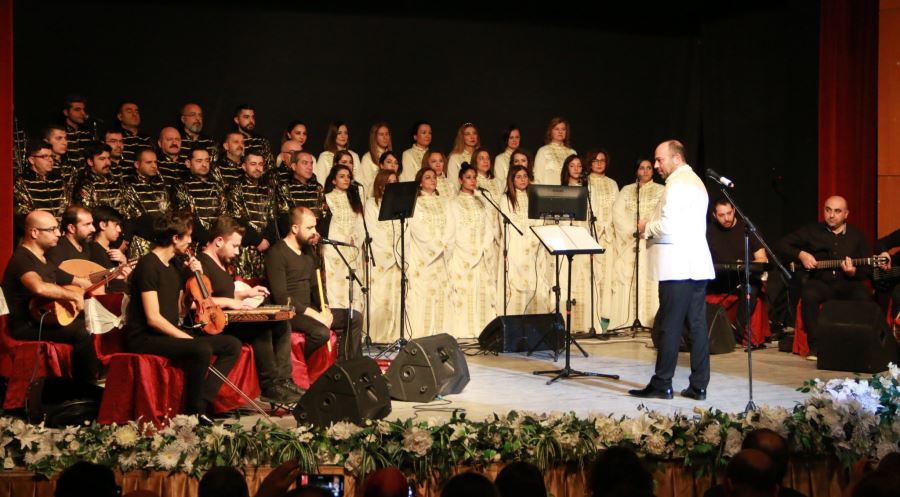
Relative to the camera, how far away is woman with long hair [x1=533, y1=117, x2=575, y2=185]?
38.9ft

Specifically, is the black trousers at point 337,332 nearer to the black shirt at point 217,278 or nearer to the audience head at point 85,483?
the black shirt at point 217,278

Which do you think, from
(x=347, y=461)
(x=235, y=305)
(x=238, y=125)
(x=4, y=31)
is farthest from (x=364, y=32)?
(x=347, y=461)

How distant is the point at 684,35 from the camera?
13.3m

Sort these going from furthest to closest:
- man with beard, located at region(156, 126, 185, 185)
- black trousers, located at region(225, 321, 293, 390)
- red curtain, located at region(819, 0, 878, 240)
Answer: red curtain, located at region(819, 0, 878, 240) → man with beard, located at region(156, 126, 185, 185) → black trousers, located at region(225, 321, 293, 390)

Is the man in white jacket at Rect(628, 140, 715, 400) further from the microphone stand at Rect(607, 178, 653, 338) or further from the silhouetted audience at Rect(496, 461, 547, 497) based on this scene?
the microphone stand at Rect(607, 178, 653, 338)

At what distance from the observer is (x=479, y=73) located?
40.9ft

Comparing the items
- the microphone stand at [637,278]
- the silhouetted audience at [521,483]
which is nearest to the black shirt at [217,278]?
the silhouetted audience at [521,483]

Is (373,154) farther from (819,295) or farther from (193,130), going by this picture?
(819,295)

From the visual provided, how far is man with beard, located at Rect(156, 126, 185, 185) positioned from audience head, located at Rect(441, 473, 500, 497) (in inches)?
272

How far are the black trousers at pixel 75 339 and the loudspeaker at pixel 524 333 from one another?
12.9ft

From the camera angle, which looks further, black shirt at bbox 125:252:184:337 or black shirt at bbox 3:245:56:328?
black shirt at bbox 3:245:56:328

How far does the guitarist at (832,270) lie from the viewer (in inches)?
360

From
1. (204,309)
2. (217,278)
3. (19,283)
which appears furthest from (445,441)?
(19,283)

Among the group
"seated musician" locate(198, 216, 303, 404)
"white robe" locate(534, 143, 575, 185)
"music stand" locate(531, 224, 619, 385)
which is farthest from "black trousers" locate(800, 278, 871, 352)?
"seated musician" locate(198, 216, 303, 404)
